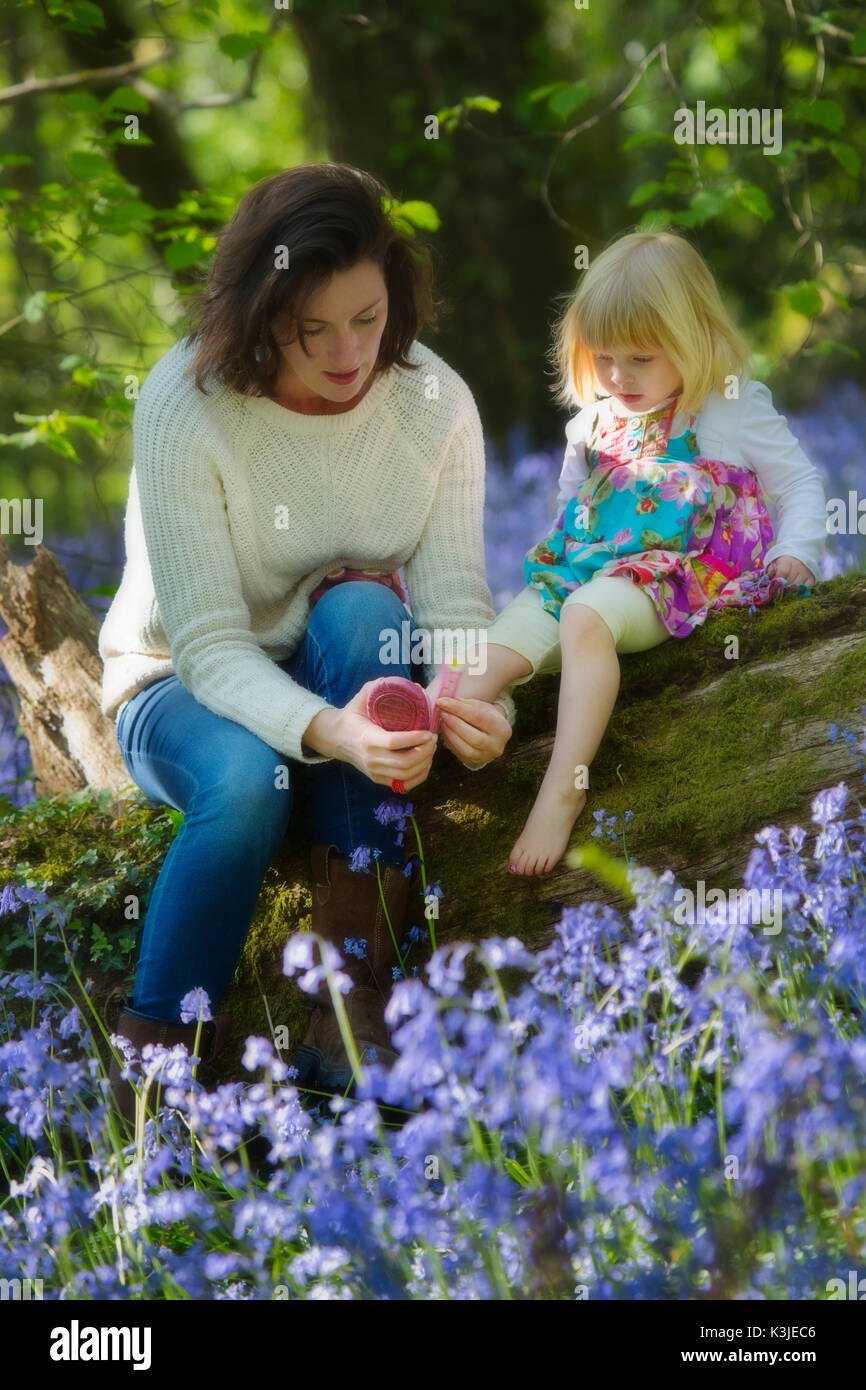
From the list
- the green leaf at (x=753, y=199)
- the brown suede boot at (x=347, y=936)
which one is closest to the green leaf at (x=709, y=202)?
the green leaf at (x=753, y=199)

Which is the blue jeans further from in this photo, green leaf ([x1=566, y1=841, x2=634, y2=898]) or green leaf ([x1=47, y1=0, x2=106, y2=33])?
green leaf ([x1=47, y1=0, x2=106, y2=33])

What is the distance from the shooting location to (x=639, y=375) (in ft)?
8.84

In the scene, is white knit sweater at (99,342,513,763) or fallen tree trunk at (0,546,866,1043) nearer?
fallen tree trunk at (0,546,866,1043)

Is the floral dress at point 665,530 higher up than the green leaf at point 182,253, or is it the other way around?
the green leaf at point 182,253

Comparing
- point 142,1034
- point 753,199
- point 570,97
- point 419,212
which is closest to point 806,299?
point 753,199

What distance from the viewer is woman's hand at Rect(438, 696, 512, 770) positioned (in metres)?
2.26

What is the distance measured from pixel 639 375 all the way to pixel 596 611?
614 millimetres

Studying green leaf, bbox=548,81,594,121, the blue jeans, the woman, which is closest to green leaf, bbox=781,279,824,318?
green leaf, bbox=548,81,594,121

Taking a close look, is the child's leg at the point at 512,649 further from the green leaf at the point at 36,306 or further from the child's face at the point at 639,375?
the green leaf at the point at 36,306

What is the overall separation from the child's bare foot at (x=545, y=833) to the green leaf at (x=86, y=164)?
2.81 metres

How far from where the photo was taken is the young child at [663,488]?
8.31 feet

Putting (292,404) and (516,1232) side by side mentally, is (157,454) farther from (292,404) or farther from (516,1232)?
(516,1232)

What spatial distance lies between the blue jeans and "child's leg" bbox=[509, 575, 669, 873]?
0.27m

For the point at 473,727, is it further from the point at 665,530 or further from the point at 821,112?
the point at 821,112
